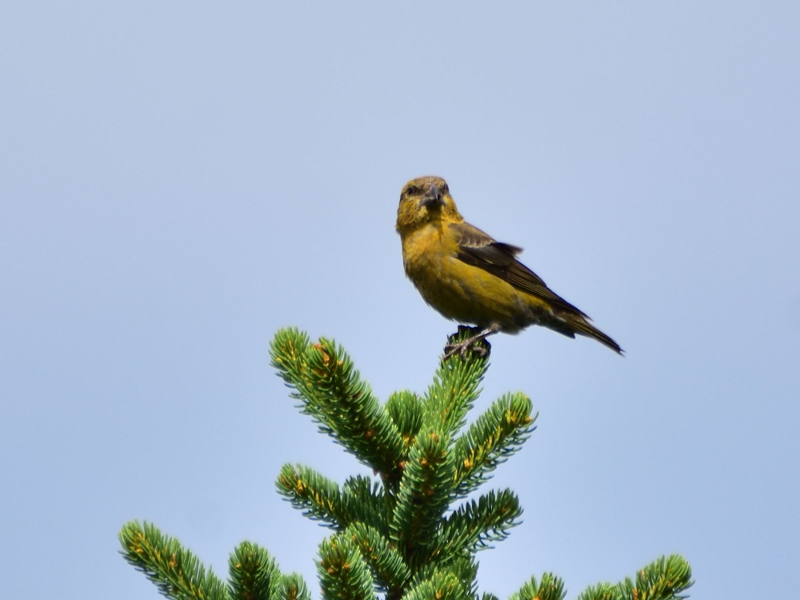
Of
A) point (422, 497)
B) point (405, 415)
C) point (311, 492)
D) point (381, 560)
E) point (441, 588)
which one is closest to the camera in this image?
point (441, 588)

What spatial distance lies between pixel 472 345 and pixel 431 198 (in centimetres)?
259

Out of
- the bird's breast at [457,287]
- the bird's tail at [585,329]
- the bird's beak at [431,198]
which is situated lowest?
A: the bird's breast at [457,287]

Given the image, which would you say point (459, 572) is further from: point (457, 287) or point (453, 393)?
point (457, 287)

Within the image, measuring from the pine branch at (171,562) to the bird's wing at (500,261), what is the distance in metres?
5.13

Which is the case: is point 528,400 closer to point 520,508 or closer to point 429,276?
point 520,508

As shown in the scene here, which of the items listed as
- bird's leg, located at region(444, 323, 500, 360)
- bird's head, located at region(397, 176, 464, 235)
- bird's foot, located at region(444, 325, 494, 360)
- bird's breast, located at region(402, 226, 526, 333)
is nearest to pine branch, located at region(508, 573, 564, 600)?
bird's leg, located at region(444, 323, 500, 360)

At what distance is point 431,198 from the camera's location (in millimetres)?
8477

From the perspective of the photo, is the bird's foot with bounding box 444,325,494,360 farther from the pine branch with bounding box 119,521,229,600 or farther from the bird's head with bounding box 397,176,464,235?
the pine branch with bounding box 119,521,229,600

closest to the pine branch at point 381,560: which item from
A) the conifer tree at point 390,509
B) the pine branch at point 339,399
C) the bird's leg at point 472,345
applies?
the conifer tree at point 390,509

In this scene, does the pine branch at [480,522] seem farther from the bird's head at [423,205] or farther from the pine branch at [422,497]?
the bird's head at [423,205]

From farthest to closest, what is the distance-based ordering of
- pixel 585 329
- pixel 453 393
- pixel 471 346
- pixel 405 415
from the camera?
pixel 585 329 → pixel 471 346 → pixel 453 393 → pixel 405 415

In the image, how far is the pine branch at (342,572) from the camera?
2.87m

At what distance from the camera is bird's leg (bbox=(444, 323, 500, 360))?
18.0 feet

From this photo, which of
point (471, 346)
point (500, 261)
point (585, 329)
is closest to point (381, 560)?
point (471, 346)
